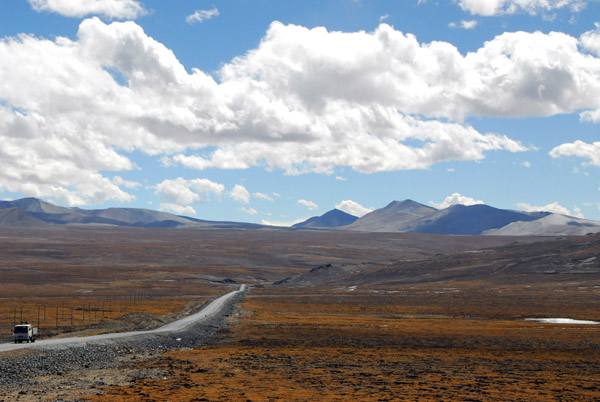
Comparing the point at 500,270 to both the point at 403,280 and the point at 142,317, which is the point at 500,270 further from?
the point at 142,317

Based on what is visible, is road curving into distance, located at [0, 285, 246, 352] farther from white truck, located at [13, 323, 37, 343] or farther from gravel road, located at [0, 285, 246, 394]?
white truck, located at [13, 323, 37, 343]

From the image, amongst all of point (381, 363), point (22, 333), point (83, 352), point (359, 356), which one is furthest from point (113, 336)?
point (381, 363)

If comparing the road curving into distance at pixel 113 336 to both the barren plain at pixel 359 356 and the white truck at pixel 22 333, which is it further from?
the barren plain at pixel 359 356

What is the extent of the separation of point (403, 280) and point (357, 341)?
13531 centimetres

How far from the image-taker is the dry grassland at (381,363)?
97.4 ft

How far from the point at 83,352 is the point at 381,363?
19.6 metres

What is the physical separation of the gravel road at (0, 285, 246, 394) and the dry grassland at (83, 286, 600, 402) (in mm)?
2763

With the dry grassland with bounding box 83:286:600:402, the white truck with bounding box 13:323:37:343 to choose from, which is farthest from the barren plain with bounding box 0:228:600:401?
the white truck with bounding box 13:323:37:343

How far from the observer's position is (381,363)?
4044 cm

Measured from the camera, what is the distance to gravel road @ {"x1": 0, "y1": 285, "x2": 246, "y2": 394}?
33.6 metres

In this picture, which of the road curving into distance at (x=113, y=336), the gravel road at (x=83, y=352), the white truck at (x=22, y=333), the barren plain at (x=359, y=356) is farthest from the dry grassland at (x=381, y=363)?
the white truck at (x=22, y=333)

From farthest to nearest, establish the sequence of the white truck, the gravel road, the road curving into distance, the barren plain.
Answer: the white truck → the road curving into distance → the gravel road → the barren plain

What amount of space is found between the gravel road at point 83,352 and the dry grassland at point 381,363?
9.06ft

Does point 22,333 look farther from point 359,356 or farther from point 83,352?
point 359,356
